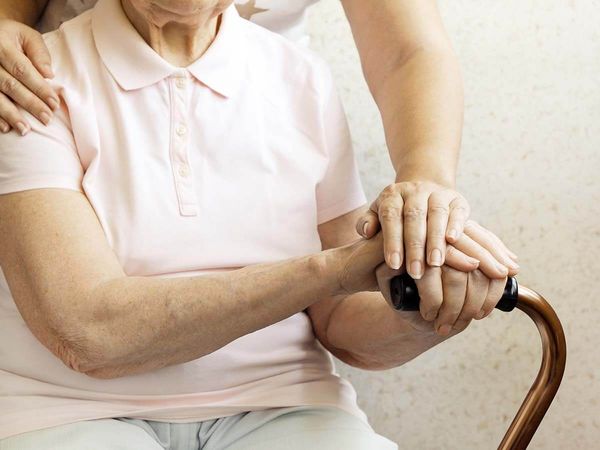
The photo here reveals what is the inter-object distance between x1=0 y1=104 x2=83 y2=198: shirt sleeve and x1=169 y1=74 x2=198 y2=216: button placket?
0.14 meters

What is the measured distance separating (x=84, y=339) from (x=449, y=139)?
0.58 m

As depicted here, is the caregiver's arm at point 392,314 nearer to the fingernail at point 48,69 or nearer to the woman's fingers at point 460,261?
the woman's fingers at point 460,261

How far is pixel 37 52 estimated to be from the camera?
1.44m

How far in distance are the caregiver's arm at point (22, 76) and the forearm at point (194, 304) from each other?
0.28m

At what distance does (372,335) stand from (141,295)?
362 millimetres

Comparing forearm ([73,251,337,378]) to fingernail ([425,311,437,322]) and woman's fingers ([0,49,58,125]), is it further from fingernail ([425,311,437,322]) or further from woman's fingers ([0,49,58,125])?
woman's fingers ([0,49,58,125])

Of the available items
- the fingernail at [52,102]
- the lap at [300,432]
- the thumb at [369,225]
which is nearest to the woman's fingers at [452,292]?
the thumb at [369,225]

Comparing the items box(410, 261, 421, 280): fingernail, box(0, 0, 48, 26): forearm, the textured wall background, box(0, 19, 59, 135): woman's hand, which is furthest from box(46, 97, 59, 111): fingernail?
the textured wall background

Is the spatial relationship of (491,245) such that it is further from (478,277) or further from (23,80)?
(23,80)

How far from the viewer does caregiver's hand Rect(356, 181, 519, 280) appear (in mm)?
1193

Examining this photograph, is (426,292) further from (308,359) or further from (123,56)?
(123,56)

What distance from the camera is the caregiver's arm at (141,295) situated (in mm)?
1275

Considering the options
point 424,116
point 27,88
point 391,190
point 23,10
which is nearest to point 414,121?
point 424,116

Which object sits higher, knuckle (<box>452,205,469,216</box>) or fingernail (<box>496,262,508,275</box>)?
knuckle (<box>452,205,469,216</box>)
